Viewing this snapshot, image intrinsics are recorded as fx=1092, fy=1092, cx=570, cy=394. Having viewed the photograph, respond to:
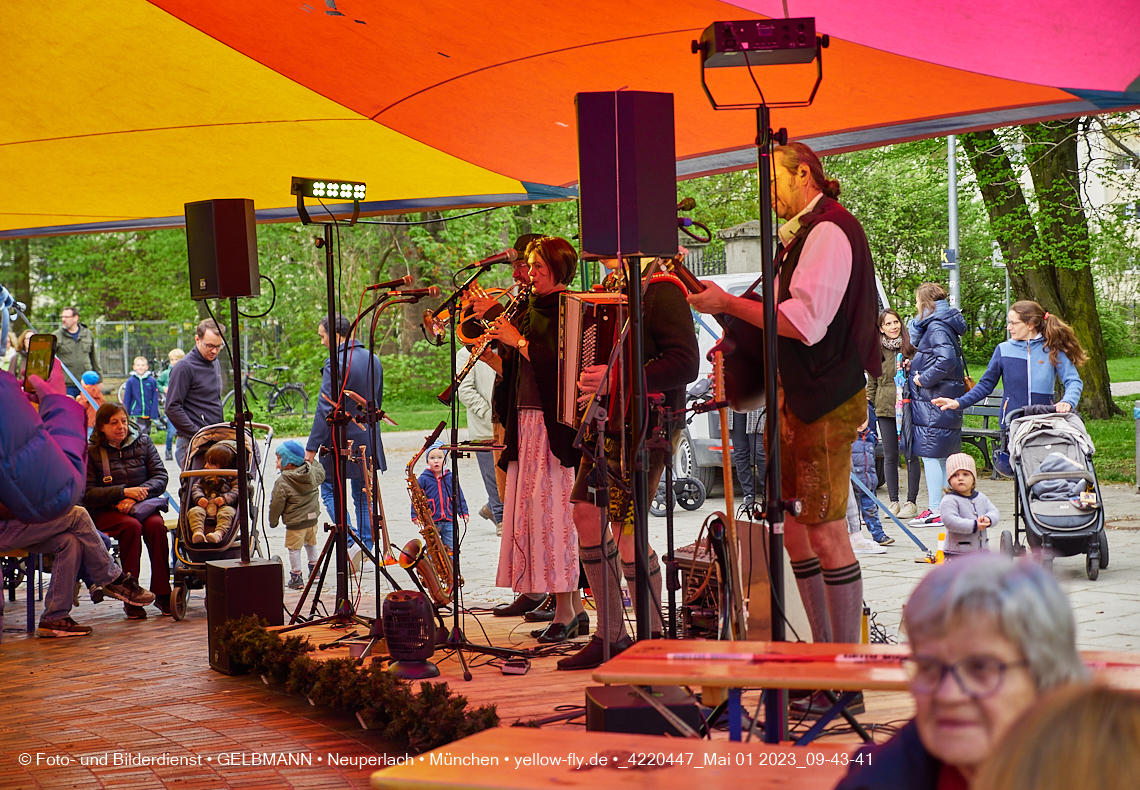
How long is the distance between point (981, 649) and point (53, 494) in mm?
5072

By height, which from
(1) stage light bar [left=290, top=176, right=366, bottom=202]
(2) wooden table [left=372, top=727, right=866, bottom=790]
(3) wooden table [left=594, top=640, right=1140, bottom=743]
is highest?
(1) stage light bar [left=290, top=176, right=366, bottom=202]

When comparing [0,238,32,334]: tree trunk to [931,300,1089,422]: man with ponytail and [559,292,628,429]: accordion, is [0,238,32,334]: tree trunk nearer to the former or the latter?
[931,300,1089,422]: man with ponytail

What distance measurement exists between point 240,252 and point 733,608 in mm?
3292

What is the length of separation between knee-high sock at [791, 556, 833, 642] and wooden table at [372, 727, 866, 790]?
1661 mm

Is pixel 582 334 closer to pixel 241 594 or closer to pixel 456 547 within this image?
pixel 456 547

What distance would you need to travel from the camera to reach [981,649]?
50.8 inches

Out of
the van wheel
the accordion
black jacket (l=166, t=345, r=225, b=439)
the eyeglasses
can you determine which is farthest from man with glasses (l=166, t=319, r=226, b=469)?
the eyeglasses

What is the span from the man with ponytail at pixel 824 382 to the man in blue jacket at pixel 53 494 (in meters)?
3.28

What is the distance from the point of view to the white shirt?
367 centimetres

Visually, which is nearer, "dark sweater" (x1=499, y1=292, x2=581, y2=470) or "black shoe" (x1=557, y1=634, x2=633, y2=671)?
"black shoe" (x1=557, y1=634, x2=633, y2=671)

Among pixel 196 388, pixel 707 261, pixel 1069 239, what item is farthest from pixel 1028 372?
pixel 707 261

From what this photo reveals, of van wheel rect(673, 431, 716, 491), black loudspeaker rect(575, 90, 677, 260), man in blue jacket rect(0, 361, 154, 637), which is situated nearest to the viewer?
black loudspeaker rect(575, 90, 677, 260)

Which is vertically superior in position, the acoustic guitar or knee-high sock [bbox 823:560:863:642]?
the acoustic guitar

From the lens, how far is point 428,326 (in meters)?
5.01
